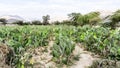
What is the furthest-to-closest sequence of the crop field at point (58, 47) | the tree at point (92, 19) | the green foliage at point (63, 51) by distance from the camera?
the tree at point (92, 19), the green foliage at point (63, 51), the crop field at point (58, 47)

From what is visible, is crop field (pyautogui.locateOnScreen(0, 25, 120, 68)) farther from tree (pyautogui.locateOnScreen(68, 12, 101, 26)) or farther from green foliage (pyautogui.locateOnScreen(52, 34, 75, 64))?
tree (pyautogui.locateOnScreen(68, 12, 101, 26))

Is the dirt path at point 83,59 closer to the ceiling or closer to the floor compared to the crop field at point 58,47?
closer to the floor

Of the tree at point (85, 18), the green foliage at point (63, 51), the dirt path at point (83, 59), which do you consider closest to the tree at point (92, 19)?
the tree at point (85, 18)

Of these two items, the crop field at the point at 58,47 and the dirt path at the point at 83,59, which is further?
the dirt path at the point at 83,59

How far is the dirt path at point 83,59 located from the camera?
27.1 feet

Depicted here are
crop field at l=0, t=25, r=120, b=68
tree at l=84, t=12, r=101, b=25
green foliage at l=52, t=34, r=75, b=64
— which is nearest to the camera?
crop field at l=0, t=25, r=120, b=68

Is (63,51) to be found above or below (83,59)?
above

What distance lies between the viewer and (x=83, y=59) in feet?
28.3

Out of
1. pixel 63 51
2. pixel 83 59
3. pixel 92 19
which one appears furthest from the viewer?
pixel 92 19

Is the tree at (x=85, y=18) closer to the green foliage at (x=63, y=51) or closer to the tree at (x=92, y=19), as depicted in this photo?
the tree at (x=92, y=19)

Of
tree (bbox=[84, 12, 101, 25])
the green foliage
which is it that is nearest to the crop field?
the green foliage

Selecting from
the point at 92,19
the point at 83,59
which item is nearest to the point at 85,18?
the point at 92,19

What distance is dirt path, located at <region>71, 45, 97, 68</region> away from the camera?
8.27 metres

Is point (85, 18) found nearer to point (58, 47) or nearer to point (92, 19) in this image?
point (92, 19)
